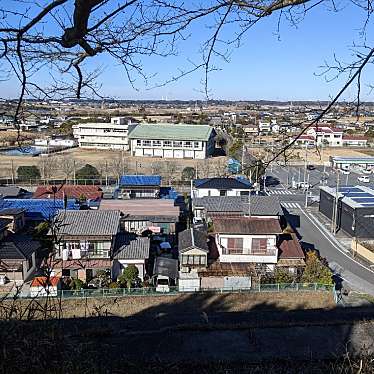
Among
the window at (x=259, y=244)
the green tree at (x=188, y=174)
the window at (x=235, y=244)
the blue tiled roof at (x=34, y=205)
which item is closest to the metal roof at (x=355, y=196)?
the window at (x=259, y=244)

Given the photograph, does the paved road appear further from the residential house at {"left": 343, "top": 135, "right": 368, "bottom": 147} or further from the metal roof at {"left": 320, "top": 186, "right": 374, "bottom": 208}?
the residential house at {"left": 343, "top": 135, "right": 368, "bottom": 147}

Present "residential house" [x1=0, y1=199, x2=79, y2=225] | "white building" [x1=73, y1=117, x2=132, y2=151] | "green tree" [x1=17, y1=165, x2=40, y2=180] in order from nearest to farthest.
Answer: "residential house" [x1=0, y1=199, x2=79, y2=225] < "green tree" [x1=17, y1=165, x2=40, y2=180] < "white building" [x1=73, y1=117, x2=132, y2=151]

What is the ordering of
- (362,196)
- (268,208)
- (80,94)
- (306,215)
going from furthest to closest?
(306,215), (362,196), (268,208), (80,94)

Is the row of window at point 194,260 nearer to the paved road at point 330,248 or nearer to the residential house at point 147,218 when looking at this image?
the residential house at point 147,218

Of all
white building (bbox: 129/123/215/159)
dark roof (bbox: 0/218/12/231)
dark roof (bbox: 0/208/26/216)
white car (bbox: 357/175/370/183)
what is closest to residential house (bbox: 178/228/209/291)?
dark roof (bbox: 0/218/12/231)

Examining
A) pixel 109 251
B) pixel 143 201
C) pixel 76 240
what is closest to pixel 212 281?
pixel 109 251

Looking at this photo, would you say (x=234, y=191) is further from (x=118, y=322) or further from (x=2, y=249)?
(x=118, y=322)

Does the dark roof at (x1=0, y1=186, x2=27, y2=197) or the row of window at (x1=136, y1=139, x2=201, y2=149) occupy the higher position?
the row of window at (x1=136, y1=139, x2=201, y2=149)
